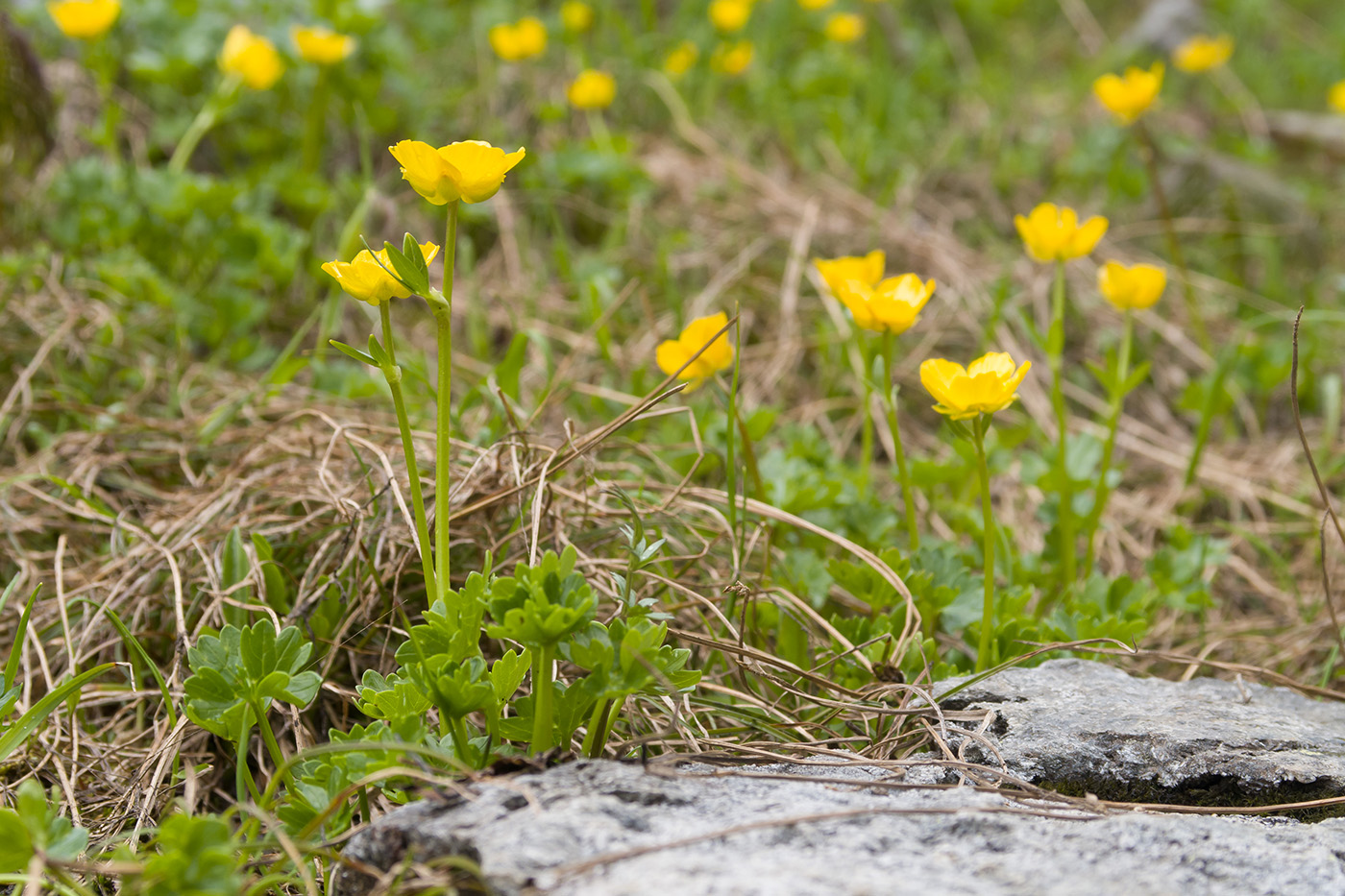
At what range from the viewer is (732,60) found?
4355 mm

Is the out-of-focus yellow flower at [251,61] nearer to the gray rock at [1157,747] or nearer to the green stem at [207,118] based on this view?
the green stem at [207,118]

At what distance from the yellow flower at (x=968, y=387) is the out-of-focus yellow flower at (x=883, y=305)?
0.66ft

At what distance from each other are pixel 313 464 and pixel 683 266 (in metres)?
1.76

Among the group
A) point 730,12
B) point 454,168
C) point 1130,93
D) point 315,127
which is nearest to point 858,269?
point 454,168

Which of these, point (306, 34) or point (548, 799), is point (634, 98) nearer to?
point (306, 34)

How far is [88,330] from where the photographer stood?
273 cm

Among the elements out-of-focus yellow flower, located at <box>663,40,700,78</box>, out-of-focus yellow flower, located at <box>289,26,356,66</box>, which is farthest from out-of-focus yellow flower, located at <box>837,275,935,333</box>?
out-of-focus yellow flower, located at <box>663,40,700,78</box>

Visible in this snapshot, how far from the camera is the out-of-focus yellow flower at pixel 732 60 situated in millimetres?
4344

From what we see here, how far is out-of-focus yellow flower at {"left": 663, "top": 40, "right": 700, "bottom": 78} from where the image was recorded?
431 centimetres

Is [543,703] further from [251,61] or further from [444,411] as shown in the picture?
[251,61]

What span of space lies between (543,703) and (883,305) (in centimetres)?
89

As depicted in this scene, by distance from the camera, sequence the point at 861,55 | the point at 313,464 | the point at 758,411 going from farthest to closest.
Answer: the point at 861,55, the point at 758,411, the point at 313,464

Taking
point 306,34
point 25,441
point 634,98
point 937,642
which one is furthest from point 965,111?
point 25,441

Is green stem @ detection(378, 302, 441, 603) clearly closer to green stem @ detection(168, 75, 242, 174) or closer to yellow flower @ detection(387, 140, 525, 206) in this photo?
yellow flower @ detection(387, 140, 525, 206)
